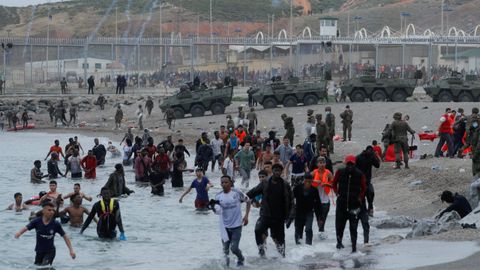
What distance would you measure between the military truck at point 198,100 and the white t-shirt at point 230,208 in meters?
34.1

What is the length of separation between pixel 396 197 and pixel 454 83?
2827 cm

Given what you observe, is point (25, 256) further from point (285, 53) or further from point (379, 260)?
point (285, 53)

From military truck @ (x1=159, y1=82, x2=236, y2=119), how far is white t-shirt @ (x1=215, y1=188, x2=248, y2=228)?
34.1 m

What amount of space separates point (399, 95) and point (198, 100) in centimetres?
830

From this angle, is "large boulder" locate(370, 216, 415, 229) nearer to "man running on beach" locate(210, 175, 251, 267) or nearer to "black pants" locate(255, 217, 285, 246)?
"black pants" locate(255, 217, 285, 246)

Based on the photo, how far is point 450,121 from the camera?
26.9 metres

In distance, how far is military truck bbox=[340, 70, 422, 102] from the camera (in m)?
50.3

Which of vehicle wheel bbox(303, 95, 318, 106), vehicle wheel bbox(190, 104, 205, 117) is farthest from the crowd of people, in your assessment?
vehicle wheel bbox(303, 95, 318, 106)

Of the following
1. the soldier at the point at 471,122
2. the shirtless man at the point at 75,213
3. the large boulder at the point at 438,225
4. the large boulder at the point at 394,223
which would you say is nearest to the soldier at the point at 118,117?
the soldier at the point at 471,122

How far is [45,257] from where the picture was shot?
15.4 meters

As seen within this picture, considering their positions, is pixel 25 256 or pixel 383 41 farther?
pixel 383 41

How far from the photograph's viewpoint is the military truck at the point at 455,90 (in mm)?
49344

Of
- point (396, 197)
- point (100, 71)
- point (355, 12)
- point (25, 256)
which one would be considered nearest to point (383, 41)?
point (100, 71)

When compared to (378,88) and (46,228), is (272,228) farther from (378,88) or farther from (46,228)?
(378,88)
